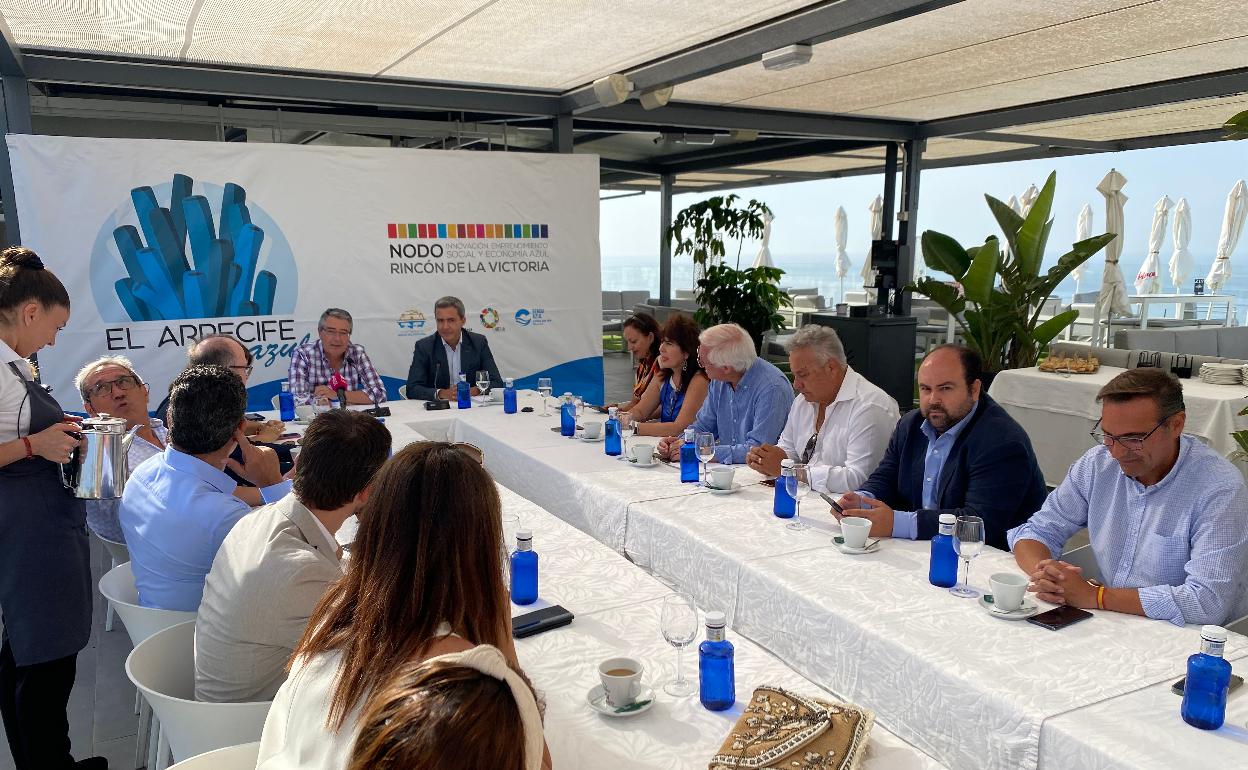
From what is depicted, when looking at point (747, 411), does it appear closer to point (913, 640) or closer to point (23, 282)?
point (913, 640)

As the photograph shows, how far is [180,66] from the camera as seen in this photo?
5.26 meters

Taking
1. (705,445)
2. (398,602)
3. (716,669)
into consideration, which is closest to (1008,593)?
(716,669)

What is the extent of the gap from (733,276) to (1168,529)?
699cm

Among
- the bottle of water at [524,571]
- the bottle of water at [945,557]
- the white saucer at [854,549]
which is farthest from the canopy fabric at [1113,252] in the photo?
the bottle of water at [524,571]

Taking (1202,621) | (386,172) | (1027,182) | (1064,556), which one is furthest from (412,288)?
(1027,182)

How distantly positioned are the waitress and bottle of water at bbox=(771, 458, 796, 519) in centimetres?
214

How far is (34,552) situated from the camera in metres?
2.39

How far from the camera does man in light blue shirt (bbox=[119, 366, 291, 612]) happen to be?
2.12 m

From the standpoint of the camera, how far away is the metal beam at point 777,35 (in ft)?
12.1

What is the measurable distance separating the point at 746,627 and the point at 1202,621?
1106mm

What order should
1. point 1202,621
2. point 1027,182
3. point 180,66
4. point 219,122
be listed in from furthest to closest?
1. point 1027,182
2. point 219,122
3. point 180,66
4. point 1202,621

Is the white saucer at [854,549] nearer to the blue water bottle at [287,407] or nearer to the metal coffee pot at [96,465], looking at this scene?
the metal coffee pot at [96,465]

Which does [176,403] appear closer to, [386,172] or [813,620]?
[813,620]

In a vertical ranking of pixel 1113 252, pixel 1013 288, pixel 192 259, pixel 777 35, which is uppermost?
pixel 777 35
